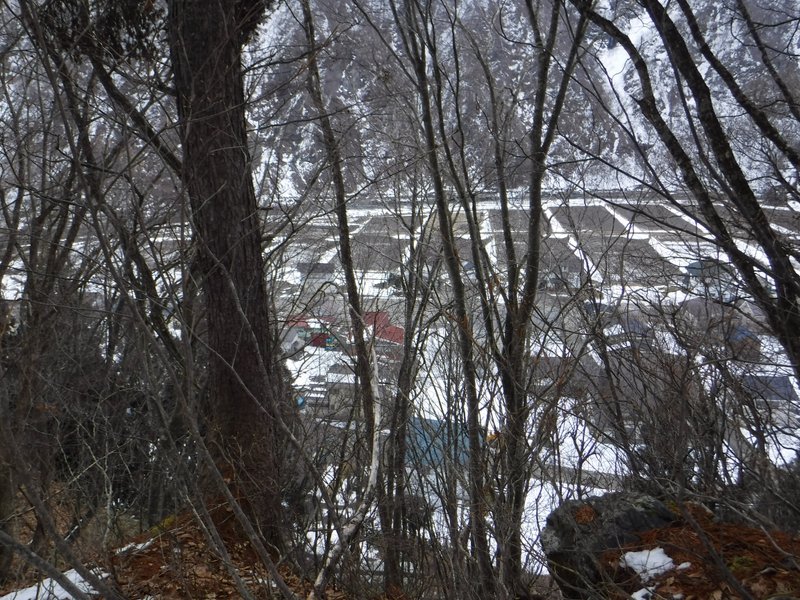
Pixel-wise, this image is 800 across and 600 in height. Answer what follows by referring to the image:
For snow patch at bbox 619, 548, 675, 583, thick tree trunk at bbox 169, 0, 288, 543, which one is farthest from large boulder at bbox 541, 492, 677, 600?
thick tree trunk at bbox 169, 0, 288, 543

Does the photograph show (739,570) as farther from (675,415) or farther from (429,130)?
(429,130)

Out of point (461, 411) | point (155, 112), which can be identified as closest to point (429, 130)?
point (461, 411)

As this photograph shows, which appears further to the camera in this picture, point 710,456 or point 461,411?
point 710,456

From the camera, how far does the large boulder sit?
4387mm

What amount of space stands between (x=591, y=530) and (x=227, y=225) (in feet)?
10.9

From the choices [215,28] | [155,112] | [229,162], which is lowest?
[229,162]

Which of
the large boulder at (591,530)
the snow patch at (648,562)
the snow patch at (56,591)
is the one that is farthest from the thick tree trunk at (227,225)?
the snow patch at (648,562)

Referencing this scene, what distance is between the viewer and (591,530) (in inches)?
184

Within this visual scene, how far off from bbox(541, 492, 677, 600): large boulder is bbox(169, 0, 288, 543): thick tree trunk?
6.57 feet

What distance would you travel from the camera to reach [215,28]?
4996 millimetres

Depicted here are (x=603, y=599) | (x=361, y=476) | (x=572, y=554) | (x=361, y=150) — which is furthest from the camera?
(x=361, y=150)

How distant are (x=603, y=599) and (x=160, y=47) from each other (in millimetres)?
5120

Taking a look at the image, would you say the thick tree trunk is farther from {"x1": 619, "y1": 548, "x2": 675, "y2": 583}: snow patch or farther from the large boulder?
{"x1": 619, "y1": 548, "x2": 675, "y2": 583}: snow patch

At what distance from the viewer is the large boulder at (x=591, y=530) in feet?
14.4
